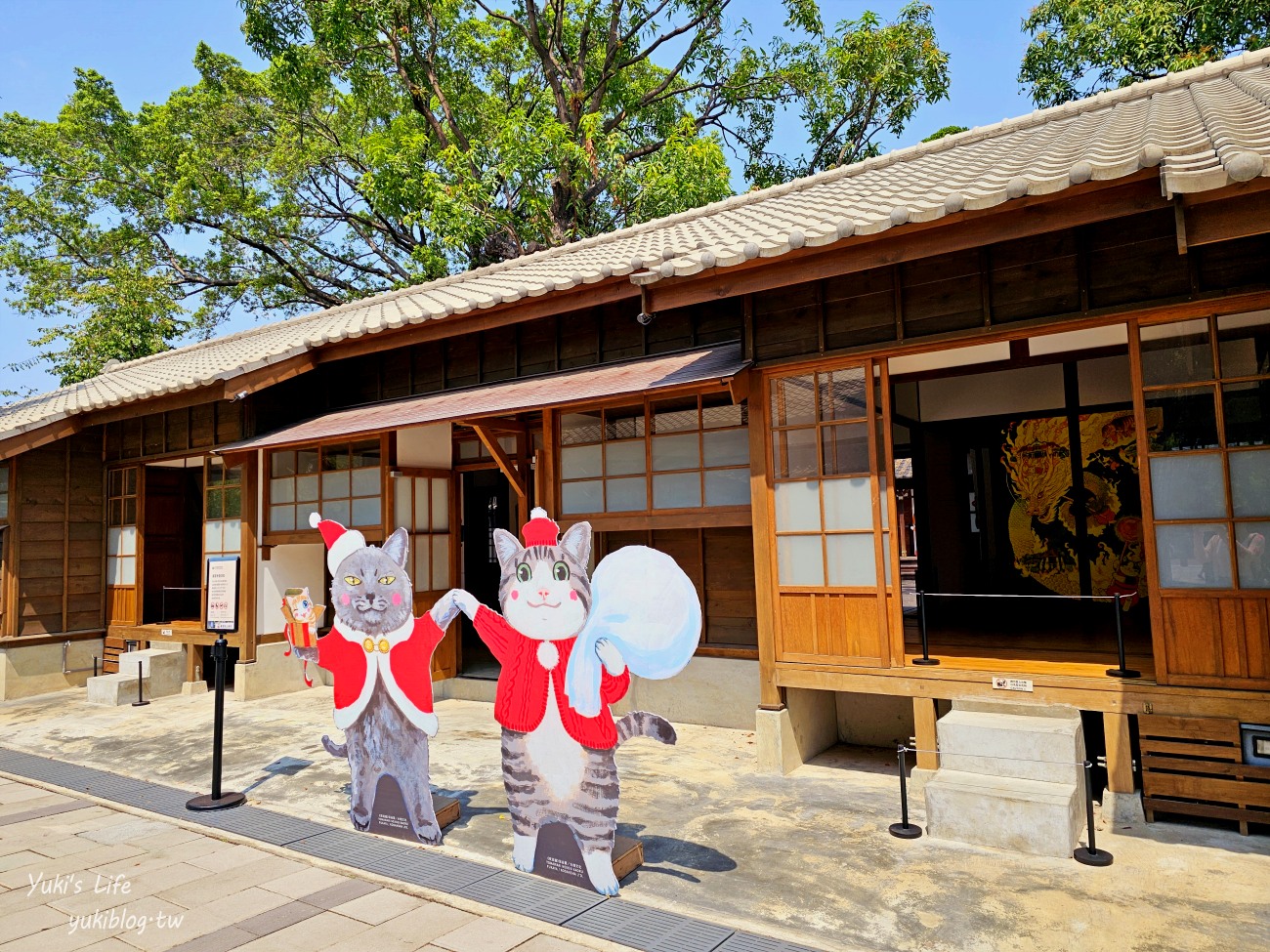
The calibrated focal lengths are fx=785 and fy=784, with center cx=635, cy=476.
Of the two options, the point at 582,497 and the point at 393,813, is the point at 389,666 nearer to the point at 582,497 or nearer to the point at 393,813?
the point at 393,813

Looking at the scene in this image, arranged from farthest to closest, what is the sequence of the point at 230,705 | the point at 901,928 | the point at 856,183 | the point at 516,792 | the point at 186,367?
the point at 186,367
the point at 230,705
the point at 856,183
the point at 516,792
the point at 901,928

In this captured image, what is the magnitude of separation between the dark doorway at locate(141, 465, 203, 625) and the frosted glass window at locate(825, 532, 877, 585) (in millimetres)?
9975

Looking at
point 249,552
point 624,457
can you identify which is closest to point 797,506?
point 624,457

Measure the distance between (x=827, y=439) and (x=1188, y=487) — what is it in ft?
7.98

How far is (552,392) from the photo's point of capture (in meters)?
7.47

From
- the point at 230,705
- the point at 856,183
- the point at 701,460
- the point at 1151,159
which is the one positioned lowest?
the point at 230,705

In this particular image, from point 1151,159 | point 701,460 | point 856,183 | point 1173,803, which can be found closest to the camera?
point 1151,159

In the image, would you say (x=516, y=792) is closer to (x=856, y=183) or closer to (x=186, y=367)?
(x=856, y=183)

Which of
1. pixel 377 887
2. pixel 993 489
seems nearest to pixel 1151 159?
pixel 377 887

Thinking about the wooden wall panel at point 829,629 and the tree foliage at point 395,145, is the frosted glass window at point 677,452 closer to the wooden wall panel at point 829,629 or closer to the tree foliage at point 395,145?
the wooden wall panel at point 829,629

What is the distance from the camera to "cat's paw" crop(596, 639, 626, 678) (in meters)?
4.34

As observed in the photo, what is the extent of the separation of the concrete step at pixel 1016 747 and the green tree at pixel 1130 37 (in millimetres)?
12195

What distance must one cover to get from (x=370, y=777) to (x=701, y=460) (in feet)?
12.7

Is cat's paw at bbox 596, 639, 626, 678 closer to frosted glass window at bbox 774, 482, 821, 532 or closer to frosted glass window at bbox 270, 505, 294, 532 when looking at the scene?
frosted glass window at bbox 774, 482, 821, 532
